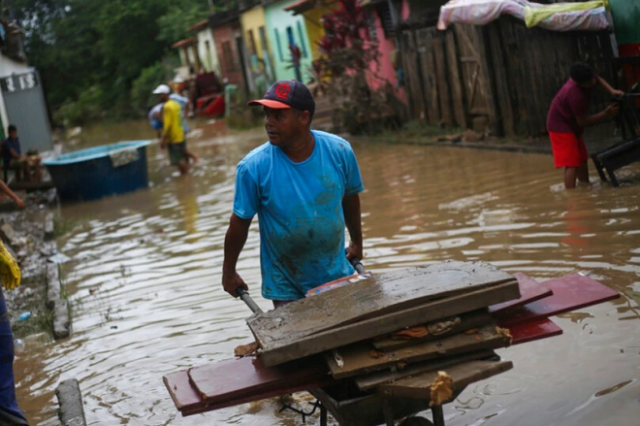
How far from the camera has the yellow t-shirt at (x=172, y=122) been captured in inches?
728

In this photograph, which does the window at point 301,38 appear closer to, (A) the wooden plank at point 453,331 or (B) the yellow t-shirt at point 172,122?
(B) the yellow t-shirt at point 172,122

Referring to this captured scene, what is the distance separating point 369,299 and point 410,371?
353 millimetres

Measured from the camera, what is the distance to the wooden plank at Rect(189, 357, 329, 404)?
3646 millimetres

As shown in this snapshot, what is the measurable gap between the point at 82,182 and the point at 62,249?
5187 mm

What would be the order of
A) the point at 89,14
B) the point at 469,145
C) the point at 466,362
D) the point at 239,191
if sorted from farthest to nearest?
the point at 89,14, the point at 469,145, the point at 239,191, the point at 466,362

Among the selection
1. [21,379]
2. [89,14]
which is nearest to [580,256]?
[21,379]

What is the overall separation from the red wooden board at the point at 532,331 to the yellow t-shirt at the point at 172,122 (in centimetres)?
1529

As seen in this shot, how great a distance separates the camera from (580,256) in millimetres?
7445

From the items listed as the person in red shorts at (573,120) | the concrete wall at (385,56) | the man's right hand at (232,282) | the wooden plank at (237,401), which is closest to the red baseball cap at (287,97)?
the man's right hand at (232,282)

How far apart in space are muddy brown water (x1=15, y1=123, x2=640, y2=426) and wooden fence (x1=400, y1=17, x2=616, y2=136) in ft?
3.65

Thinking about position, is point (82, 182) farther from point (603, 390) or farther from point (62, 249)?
point (603, 390)

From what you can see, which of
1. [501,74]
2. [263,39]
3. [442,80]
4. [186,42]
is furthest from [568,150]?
[186,42]

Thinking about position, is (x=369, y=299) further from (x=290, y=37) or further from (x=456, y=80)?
(x=290, y=37)

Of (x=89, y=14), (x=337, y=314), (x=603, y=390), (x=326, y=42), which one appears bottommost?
(x=603, y=390)
